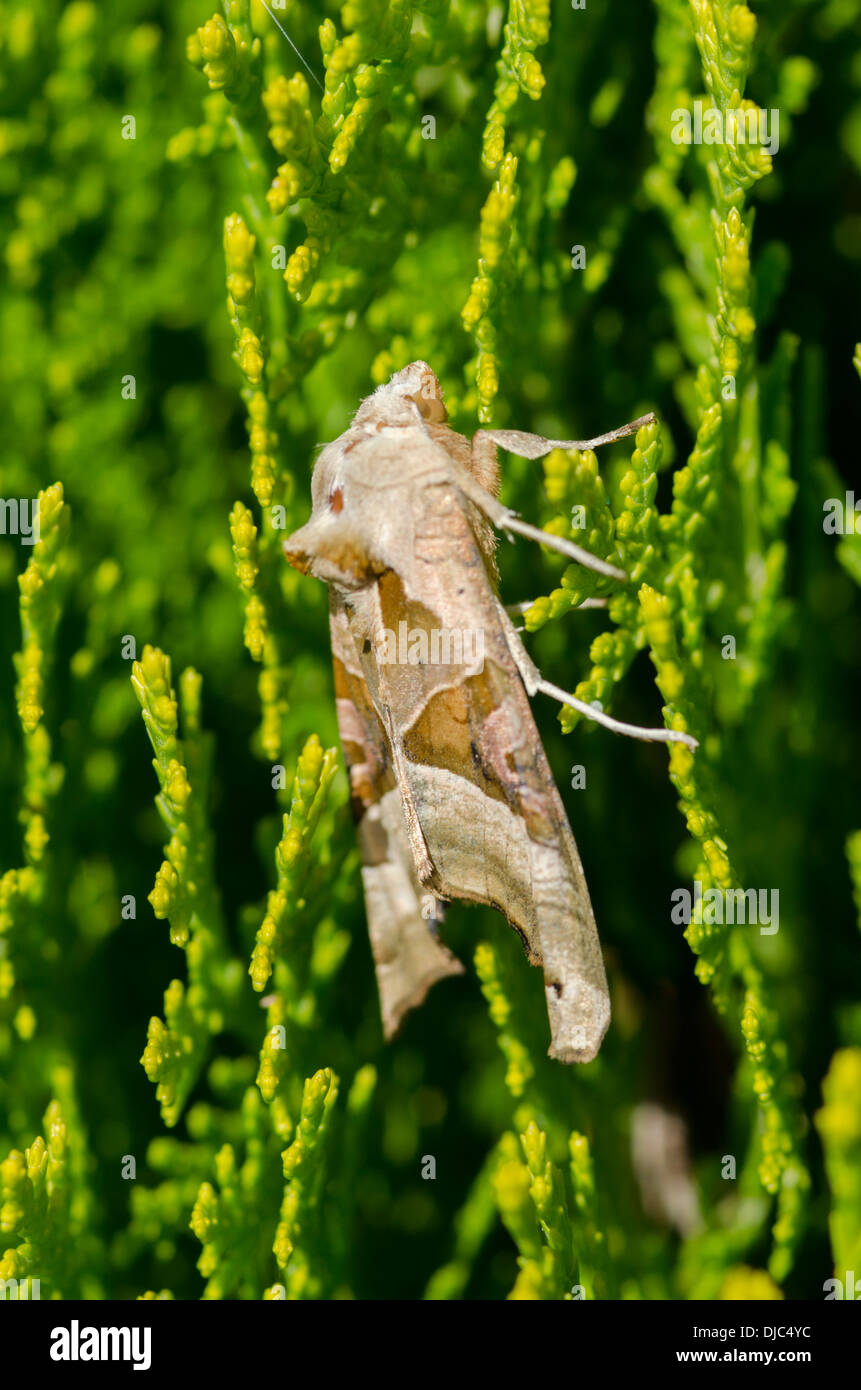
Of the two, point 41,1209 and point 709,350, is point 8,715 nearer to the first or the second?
point 41,1209

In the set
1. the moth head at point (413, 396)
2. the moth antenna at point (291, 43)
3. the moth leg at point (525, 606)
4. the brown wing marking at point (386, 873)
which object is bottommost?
the brown wing marking at point (386, 873)

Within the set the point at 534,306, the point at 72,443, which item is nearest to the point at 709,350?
the point at 534,306

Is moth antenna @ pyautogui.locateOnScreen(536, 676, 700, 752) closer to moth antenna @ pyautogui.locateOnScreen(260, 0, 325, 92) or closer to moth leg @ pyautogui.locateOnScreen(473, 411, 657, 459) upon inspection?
moth leg @ pyautogui.locateOnScreen(473, 411, 657, 459)

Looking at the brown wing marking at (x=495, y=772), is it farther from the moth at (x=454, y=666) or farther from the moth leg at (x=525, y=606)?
the moth leg at (x=525, y=606)

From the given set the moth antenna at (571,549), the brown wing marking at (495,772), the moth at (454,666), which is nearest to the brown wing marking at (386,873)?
the moth at (454,666)

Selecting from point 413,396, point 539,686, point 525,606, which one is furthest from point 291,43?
point 539,686

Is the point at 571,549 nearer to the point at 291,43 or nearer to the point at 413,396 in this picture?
the point at 413,396

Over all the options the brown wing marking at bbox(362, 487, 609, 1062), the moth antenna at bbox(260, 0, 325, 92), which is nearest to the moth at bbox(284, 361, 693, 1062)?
the brown wing marking at bbox(362, 487, 609, 1062)
